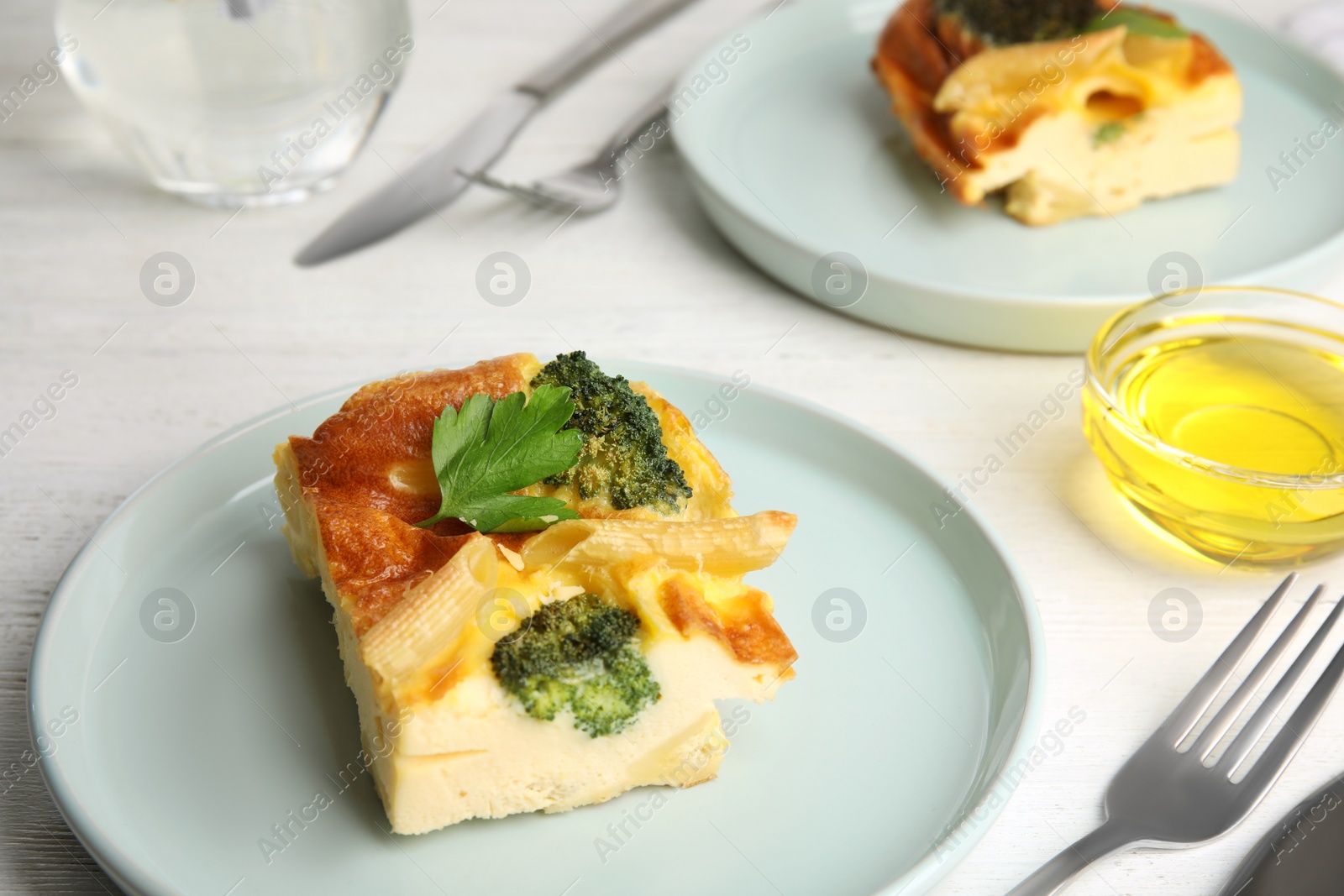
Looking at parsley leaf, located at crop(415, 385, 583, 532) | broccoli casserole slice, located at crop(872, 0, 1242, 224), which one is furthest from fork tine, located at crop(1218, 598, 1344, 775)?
broccoli casserole slice, located at crop(872, 0, 1242, 224)

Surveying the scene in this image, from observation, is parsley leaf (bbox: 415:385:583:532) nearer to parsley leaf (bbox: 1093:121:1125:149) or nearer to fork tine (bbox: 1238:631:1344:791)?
fork tine (bbox: 1238:631:1344:791)

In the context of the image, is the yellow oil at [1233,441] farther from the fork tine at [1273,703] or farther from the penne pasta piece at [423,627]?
the penne pasta piece at [423,627]

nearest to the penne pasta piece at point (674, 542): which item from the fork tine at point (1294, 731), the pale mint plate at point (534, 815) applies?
the pale mint plate at point (534, 815)

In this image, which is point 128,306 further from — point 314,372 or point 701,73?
point 701,73

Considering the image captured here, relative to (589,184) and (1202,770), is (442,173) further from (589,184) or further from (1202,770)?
(1202,770)

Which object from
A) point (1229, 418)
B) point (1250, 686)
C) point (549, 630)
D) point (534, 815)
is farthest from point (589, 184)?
point (1250, 686)
